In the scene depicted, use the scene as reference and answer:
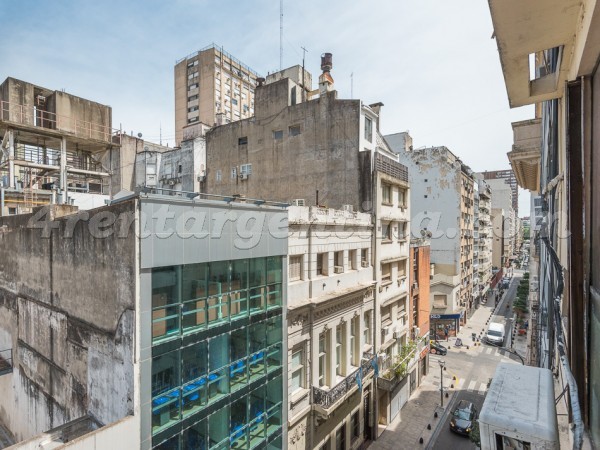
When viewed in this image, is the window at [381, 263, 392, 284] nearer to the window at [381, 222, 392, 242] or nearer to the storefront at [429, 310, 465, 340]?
the window at [381, 222, 392, 242]

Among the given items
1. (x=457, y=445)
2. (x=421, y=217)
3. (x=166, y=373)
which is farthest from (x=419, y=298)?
(x=166, y=373)

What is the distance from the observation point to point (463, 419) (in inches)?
906

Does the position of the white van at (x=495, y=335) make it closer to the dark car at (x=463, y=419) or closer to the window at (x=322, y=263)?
the dark car at (x=463, y=419)

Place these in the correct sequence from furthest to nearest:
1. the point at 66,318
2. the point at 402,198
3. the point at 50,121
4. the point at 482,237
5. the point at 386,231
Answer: the point at 482,237, the point at 402,198, the point at 386,231, the point at 50,121, the point at 66,318

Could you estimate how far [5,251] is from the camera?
53.3 feet

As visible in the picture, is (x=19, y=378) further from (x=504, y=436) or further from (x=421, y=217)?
(x=421, y=217)

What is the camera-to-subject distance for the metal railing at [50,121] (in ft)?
66.9

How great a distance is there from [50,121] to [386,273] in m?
24.5

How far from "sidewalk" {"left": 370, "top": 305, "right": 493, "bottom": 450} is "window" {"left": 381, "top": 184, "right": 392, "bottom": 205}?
50.6ft

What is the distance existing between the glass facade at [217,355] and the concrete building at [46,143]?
11.8 m

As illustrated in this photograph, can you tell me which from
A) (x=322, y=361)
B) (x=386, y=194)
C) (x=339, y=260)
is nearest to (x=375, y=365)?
(x=322, y=361)

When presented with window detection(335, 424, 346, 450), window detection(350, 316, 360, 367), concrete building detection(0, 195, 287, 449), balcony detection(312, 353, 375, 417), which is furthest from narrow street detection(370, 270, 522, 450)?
concrete building detection(0, 195, 287, 449)

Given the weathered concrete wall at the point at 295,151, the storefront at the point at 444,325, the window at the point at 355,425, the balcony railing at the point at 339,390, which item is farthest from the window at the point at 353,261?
the storefront at the point at 444,325

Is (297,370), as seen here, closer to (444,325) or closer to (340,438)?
(340,438)
